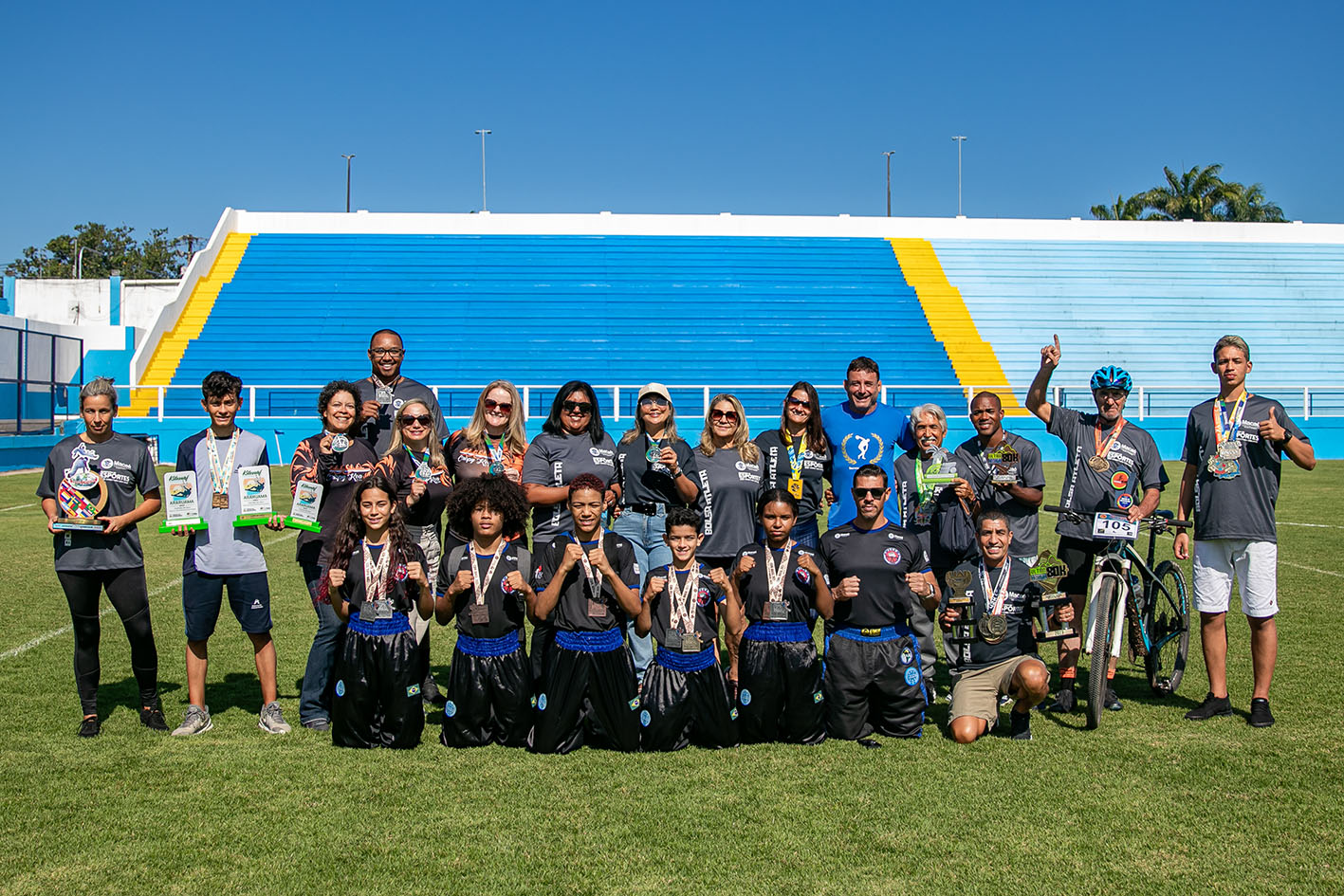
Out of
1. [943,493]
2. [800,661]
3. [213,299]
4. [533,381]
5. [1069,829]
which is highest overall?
[213,299]

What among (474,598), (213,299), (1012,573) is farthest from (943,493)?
(213,299)

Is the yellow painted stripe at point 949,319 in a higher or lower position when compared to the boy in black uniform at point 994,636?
higher

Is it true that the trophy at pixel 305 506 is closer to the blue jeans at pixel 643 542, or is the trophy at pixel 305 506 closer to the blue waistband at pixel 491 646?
the blue waistband at pixel 491 646

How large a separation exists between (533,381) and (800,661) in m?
22.4

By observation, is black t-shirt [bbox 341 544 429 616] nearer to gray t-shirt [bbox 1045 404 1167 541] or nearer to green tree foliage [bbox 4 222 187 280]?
gray t-shirt [bbox 1045 404 1167 541]

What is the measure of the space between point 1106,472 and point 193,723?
4.84 metres

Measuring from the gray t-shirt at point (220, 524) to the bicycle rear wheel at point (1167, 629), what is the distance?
15.7 feet

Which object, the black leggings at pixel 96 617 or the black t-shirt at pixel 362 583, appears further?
the black leggings at pixel 96 617

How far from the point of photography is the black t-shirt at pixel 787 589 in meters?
5.36

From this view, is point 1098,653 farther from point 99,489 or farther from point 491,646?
point 99,489

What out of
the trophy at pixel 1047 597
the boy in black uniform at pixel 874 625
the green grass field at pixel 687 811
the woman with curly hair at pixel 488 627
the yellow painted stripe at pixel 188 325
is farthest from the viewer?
the yellow painted stripe at pixel 188 325

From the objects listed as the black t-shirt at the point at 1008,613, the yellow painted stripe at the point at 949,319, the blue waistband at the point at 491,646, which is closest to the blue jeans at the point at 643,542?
the blue waistband at the point at 491,646

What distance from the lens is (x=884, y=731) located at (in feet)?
17.8

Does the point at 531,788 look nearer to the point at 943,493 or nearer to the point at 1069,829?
the point at 1069,829
